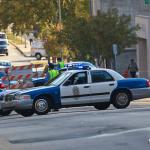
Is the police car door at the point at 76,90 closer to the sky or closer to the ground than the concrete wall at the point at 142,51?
closer to the ground

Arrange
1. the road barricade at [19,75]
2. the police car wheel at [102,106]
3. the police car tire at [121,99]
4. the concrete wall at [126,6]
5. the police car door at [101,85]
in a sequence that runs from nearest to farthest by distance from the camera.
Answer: the police car door at [101,85], the police car tire at [121,99], the police car wheel at [102,106], the road barricade at [19,75], the concrete wall at [126,6]

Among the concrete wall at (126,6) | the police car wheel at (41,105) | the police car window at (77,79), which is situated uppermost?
the concrete wall at (126,6)

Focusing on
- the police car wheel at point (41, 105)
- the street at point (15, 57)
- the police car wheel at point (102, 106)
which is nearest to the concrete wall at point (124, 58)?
the street at point (15, 57)

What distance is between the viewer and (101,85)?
22.5m

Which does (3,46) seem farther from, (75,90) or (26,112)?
(75,90)

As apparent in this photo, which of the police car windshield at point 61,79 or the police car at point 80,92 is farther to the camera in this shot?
the police car windshield at point 61,79

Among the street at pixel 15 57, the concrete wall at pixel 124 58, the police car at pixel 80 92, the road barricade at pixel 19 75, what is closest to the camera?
the police car at pixel 80 92

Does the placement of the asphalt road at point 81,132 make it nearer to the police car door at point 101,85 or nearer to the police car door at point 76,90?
the police car door at point 76,90

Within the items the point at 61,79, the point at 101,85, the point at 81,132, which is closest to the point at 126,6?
the point at 101,85

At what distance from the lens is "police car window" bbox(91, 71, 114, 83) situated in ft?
74.0

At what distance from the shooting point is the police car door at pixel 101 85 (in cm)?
2248

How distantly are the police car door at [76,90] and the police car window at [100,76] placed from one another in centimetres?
25

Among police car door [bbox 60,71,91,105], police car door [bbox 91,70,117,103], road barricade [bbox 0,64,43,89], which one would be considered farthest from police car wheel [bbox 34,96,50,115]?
road barricade [bbox 0,64,43,89]

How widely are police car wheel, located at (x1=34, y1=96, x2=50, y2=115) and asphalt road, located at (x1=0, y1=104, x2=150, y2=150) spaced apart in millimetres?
2216
